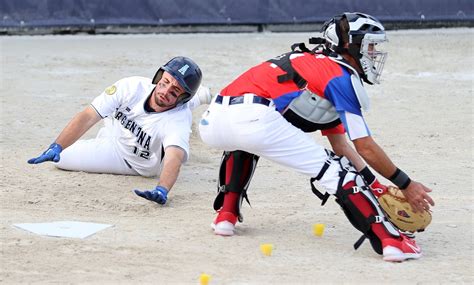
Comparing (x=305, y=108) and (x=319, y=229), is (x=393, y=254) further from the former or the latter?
(x=305, y=108)

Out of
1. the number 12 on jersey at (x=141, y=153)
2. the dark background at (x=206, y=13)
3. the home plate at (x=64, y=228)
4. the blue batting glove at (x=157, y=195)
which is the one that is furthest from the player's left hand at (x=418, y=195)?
the dark background at (x=206, y=13)

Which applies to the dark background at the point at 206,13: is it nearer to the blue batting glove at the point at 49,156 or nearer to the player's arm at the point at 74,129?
the player's arm at the point at 74,129

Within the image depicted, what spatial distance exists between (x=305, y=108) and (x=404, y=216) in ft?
3.10

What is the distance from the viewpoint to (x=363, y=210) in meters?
6.31

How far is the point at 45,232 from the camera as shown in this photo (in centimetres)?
667

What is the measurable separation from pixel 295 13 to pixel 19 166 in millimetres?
7106

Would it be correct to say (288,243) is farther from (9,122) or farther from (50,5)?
(50,5)

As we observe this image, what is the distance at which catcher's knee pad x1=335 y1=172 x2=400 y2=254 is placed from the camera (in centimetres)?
630

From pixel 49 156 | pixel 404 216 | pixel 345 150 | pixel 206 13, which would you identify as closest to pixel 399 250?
pixel 404 216

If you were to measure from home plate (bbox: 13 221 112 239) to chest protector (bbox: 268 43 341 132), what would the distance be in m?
1.45

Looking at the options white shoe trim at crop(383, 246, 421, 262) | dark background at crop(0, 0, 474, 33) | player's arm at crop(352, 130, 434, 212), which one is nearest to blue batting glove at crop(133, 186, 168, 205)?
player's arm at crop(352, 130, 434, 212)

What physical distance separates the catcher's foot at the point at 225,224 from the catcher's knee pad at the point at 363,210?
81 centimetres

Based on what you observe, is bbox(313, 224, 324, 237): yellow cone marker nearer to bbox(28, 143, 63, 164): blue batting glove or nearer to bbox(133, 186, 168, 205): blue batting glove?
bbox(133, 186, 168, 205): blue batting glove

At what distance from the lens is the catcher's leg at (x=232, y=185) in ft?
22.3
